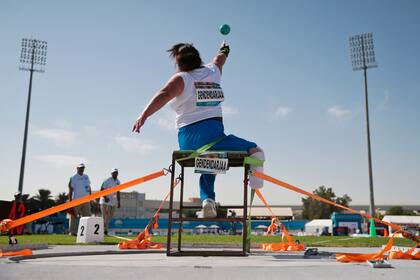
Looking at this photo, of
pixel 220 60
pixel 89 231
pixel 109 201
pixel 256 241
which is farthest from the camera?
pixel 109 201

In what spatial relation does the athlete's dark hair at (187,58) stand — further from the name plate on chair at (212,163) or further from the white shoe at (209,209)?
the white shoe at (209,209)

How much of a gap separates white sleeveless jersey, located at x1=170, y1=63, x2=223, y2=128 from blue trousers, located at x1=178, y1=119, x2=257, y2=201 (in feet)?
0.23

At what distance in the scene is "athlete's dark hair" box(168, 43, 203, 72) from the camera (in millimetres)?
4098

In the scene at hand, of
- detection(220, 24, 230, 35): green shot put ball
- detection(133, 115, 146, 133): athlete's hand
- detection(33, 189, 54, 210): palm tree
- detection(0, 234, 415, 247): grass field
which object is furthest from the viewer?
detection(33, 189, 54, 210): palm tree

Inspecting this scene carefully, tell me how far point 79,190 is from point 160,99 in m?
8.63

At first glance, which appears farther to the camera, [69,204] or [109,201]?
[109,201]

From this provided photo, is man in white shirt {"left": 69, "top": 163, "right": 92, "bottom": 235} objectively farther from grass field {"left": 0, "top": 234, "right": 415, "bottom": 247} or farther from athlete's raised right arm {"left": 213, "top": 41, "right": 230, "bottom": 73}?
athlete's raised right arm {"left": 213, "top": 41, "right": 230, "bottom": 73}

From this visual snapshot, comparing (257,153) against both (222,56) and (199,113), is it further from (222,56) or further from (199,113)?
(222,56)

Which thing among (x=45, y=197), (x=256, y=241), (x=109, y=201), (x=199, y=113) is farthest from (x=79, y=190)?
(x=45, y=197)

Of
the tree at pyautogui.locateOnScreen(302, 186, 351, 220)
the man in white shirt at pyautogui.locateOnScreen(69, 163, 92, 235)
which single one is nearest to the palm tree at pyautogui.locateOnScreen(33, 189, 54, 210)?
the tree at pyautogui.locateOnScreen(302, 186, 351, 220)

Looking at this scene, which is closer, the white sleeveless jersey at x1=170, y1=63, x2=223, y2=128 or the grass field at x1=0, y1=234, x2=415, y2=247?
the white sleeveless jersey at x1=170, y1=63, x2=223, y2=128

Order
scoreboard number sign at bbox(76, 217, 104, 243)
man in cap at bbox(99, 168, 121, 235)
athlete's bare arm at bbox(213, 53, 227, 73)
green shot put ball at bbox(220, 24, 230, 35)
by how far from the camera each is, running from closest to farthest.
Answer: athlete's bare arm at bbox(213, 53, 227, 73) → green shot put ball at bbox(220, 24, 230, 35) → scoreboard number sign at bbox(76, 217, 104, 243) → man in cap at bbox(99, 168, 121, 235)

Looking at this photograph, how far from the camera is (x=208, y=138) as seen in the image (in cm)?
380

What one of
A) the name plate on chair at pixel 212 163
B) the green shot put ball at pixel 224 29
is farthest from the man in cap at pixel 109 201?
the name plate on chair at pixel 212 163
